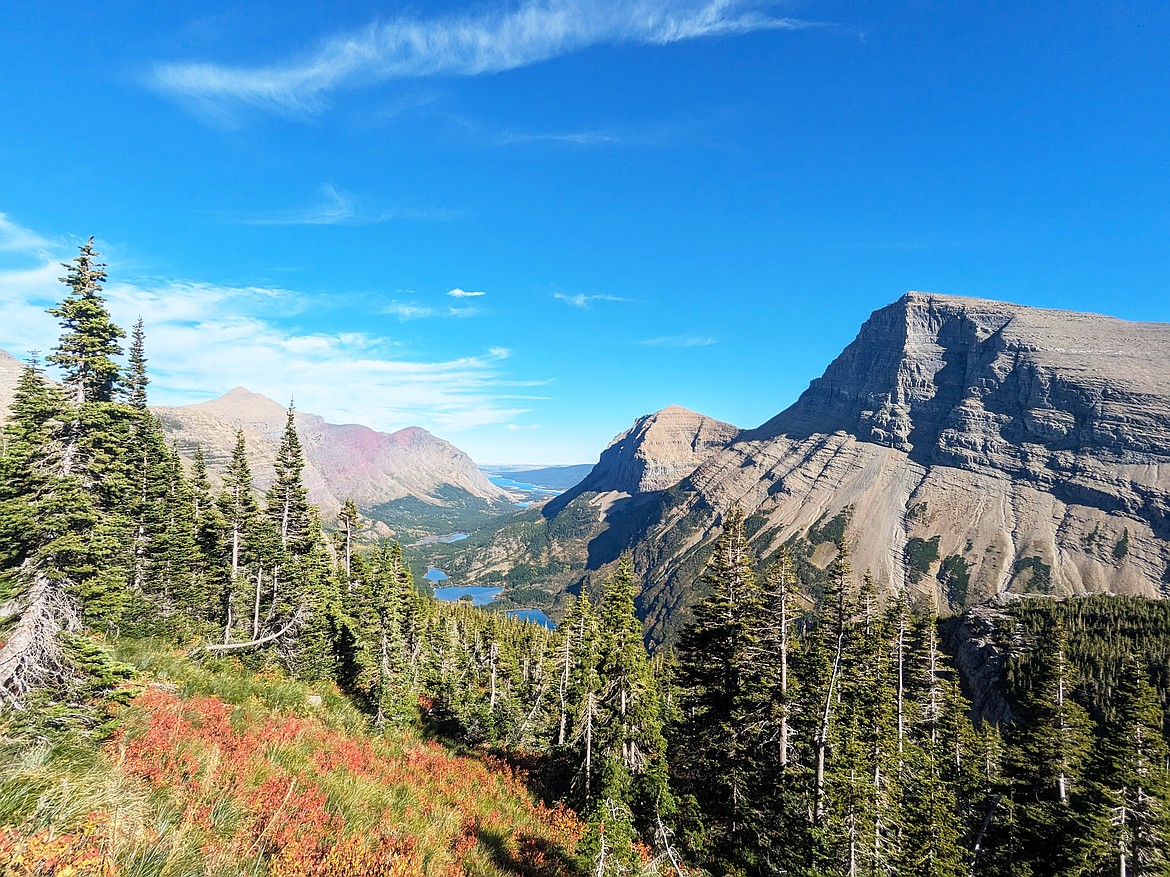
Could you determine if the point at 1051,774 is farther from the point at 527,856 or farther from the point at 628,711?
the point at 527,856

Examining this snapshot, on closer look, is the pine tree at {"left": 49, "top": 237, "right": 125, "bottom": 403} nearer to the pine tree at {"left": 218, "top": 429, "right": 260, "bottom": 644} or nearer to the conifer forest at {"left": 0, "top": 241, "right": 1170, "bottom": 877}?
the conifer forest at {"left": 0, "top": 241, "right": 1170, "bottom": 877}

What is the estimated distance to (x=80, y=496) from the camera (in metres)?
15.0

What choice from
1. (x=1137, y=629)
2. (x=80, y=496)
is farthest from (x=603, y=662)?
(x=1137, y=629)

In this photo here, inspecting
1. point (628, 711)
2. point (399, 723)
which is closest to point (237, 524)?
point (399, 723)

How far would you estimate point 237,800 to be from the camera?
337 inches

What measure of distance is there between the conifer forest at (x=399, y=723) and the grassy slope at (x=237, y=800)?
71mm

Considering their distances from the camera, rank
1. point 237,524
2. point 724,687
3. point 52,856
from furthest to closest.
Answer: point 237,524, point 724,687, point 52,856

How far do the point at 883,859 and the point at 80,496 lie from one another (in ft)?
117

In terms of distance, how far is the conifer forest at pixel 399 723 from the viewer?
897cm

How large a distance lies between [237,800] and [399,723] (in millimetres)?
22325

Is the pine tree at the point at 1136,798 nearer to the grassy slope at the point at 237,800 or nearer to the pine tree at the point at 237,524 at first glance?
the grassy slope at the point at 237,800

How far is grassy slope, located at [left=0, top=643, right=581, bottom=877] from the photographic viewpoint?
570cm

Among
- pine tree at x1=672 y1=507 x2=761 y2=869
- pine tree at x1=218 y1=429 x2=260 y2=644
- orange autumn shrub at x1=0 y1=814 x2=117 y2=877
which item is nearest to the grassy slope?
orange autumn shrub at x1=0 y1=814 x2=117 y2=877

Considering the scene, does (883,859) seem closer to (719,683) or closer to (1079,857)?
(719,683)
